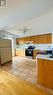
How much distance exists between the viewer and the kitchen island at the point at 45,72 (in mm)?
2658

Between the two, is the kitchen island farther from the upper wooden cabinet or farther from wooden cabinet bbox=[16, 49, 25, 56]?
wooden cabinet bbox=[16, 49, 25, 56]

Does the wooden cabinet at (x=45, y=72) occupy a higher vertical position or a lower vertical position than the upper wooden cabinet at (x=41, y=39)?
lower

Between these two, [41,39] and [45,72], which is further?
[41,39]

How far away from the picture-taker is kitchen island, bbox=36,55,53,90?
2.66m

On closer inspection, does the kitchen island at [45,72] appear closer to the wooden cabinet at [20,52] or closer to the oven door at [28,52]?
the oven door at [28,52]

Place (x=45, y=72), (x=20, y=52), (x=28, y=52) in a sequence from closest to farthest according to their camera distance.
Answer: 1. (x=45, y=72)
2. (x=28, y=52)
3. (x=20, y=52)

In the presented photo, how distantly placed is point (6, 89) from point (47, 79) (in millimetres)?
1229

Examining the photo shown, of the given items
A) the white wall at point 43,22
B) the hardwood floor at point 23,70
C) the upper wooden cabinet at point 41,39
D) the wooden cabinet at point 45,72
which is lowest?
the hardwood floor at point 23,70

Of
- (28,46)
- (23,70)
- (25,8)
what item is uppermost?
(25,8)

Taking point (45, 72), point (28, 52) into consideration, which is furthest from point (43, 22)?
point (28, 52)

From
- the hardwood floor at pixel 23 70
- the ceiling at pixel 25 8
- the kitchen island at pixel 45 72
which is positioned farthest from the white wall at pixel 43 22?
the hardwood floor at pixel 23 70

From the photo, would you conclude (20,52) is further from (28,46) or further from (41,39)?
(41,39)

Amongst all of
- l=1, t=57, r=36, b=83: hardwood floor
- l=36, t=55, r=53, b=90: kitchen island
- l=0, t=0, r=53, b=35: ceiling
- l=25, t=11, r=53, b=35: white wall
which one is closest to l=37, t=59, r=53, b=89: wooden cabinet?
l=36, t=55, r=53, b=90: kitchen island

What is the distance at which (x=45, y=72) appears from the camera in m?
2.78
